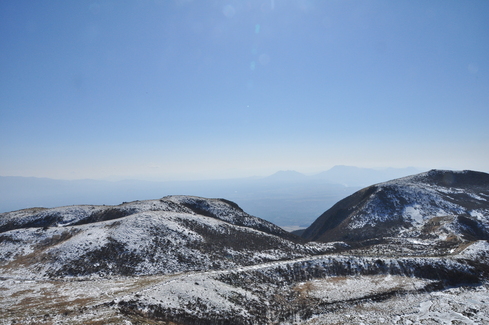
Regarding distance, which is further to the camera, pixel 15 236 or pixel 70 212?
pixel 70 212

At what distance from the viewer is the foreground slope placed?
92.8ft

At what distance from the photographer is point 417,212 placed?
200ft

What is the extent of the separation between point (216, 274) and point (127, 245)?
1617 centimetres

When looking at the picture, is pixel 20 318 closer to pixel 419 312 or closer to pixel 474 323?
pixel 419 312

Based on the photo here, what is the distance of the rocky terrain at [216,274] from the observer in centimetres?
1808

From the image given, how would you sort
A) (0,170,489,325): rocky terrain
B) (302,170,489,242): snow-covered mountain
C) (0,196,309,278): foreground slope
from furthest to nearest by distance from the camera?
(302,170,489,242): snow-covered mountain
(0,196,309,278): foreground slope
(0,170,489,325): rocky terrain

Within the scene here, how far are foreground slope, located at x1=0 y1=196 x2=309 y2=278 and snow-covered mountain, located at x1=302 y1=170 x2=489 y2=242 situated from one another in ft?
97.4

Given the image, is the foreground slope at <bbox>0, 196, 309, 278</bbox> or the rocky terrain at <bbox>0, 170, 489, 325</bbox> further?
the foreground slope at <bbox>0, 196, 309, 278</bbox>

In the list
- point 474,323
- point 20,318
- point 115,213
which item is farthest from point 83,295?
point 474,323

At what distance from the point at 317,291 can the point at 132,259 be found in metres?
24.0

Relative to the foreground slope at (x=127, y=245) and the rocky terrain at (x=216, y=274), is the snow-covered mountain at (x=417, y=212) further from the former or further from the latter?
the foreground slope at (x=127, y=245)

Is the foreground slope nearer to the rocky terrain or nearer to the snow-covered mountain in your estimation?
the rocky terrain

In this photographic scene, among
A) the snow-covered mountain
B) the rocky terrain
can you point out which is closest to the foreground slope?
the rocky terrain

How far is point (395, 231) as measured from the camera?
5400cm
